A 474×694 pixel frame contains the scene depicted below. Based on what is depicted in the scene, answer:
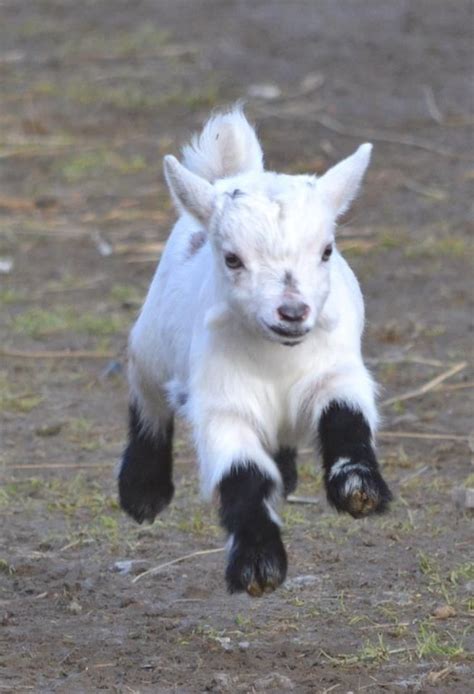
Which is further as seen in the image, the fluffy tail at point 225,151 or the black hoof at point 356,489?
the fluffy tail at point 225,151

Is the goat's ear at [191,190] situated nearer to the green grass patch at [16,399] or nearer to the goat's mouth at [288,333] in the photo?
the goat's mouth at [288,333]

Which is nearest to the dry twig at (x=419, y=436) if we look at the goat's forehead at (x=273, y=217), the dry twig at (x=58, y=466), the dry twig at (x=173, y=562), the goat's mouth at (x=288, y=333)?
the dry twig at (x=58, y=466)

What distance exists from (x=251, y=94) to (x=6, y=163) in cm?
211

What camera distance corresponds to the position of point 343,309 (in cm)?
548

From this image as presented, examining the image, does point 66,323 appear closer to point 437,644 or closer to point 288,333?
point 437,644

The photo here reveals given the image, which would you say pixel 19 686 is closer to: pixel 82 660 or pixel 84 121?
pixel 82 660

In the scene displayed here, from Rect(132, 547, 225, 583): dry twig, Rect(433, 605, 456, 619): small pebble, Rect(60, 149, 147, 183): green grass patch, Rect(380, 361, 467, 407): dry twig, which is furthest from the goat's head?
Rect(60, 149, 147, 183): green grass patch

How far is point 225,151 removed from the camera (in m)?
A: 6.01

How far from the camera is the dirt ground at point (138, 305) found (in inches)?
224

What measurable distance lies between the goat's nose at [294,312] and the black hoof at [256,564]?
0.60 metres

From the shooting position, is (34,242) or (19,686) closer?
(19,686)

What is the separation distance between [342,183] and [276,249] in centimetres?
51

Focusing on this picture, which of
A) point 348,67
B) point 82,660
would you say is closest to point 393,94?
point 348,67

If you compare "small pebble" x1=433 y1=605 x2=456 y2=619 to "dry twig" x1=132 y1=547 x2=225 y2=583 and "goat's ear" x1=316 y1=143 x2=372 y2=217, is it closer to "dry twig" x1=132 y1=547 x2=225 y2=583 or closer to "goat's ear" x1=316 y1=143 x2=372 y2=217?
"dry twig" x1=132 y1=547 x2=225 y2=583
